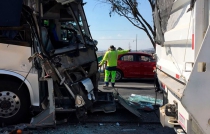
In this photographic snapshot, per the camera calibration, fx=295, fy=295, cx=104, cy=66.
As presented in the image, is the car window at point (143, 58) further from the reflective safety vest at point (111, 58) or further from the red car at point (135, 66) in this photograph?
the reflective safety vest at point (111, 58)

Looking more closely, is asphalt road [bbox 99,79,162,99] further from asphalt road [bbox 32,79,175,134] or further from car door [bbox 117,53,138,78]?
asphalt road [bbox 32,79,175,134]

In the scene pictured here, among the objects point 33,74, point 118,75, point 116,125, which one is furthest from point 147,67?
point 33,74

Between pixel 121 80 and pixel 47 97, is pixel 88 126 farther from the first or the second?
pixel 121 80

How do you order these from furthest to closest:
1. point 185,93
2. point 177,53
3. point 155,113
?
point 155,113 < point 177,53 < point 185,93

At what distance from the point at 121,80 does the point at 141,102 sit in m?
6.73

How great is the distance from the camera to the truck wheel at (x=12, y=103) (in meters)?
5.44

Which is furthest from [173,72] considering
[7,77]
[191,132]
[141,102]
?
[141,102]

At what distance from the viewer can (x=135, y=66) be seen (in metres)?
14.1

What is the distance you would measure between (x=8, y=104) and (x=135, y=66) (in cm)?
929

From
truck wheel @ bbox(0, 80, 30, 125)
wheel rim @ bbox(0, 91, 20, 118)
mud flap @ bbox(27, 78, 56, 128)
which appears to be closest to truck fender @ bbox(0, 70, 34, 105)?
truck wheel @ bbox(0, 80, 30, 125)

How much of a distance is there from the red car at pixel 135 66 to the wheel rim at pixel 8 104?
8.98 metres

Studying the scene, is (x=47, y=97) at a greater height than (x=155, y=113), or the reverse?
(x=47, y=97)

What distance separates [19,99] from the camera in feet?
18.1

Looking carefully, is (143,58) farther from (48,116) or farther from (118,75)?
(48,116)
